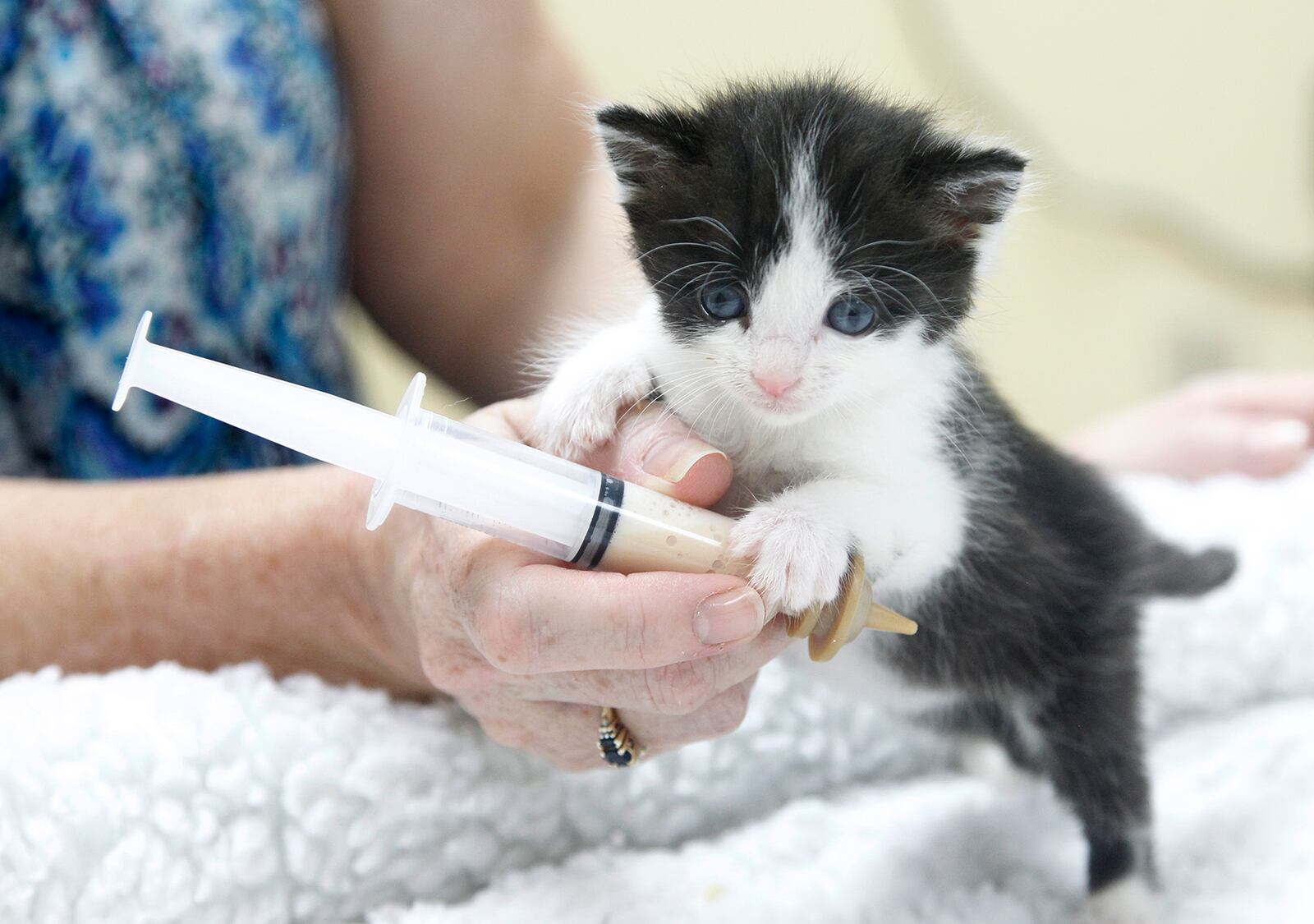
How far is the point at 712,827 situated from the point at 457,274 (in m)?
0.88

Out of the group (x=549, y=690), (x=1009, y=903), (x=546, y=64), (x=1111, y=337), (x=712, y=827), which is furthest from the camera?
(x=1111, y=337)

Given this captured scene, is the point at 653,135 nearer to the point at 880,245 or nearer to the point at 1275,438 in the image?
the point at 880,245

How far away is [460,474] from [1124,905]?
71 cm

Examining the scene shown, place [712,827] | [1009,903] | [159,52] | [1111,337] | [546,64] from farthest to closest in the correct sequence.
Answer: [1111,337], [546,64], [159,52], [712,827], [1009,903]

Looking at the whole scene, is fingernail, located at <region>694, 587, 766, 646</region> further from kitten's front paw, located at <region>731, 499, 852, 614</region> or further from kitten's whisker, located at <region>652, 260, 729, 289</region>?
kitten's whisker, located at <region>652, 260, 729, 289</region>

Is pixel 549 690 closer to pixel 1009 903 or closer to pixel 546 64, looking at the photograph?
pixel 1009 903

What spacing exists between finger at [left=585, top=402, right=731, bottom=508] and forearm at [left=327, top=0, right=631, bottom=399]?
63 cm

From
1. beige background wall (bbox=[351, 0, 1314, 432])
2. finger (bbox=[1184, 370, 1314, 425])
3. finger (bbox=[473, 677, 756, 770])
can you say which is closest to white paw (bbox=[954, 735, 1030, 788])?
finger (bbox=[473, 677, 756, 770])

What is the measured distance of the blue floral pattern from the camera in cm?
122

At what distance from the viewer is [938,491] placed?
0.90 meters

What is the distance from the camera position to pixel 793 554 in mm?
731

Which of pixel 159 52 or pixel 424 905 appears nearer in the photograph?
pixel 424 905

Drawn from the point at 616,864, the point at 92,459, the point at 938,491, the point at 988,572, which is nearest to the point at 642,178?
the point at 938,491

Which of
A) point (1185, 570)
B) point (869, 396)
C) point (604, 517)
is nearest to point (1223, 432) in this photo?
point (1185, 570)
